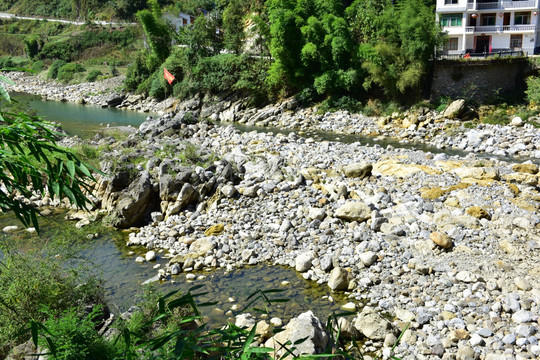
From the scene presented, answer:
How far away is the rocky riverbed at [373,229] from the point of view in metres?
7.57

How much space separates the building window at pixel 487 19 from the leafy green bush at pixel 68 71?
132ft

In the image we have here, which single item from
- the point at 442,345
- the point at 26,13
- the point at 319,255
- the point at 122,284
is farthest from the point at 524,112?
the point at 26,13

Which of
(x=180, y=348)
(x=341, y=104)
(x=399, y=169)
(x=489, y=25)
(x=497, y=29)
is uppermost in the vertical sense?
(x=489, y=25)

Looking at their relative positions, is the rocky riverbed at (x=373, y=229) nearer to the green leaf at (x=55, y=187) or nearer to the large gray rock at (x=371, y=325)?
the large gray rock at (x=371, y=325)

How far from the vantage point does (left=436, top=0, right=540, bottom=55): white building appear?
1088 inches

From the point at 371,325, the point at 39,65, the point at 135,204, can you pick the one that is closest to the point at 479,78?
the point at 135,204

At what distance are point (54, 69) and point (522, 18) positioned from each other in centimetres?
4702

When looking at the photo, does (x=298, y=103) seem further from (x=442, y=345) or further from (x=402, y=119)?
(x=442, y=345)

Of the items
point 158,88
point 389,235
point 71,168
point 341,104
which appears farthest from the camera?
point 158,88

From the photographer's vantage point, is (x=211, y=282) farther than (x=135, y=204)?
No

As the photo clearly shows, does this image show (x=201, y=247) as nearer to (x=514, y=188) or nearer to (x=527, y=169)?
(x=514, y=188)

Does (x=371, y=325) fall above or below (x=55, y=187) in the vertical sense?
below

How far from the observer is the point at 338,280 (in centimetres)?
908

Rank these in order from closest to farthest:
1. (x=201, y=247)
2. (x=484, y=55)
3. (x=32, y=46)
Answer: (x=201, y=247) < (x=484, y=55) < (x=32, y=46)
